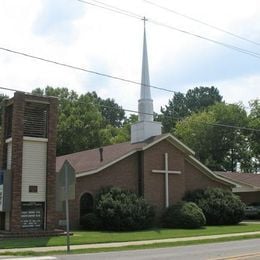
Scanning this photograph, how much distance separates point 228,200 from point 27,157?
16.5m

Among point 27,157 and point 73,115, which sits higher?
point 73,115

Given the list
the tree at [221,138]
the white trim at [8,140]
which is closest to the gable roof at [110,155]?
the white trim at [8,140]

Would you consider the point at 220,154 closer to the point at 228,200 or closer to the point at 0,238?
the point at 228,200

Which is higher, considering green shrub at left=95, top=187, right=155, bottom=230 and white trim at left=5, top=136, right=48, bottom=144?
white trim at left=5, top=136, right=48, bottom=144

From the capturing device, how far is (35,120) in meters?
28.7

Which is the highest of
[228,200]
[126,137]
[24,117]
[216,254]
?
[126,137]

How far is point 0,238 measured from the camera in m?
25.2

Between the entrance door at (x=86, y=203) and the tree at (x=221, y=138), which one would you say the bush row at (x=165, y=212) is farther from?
the tree at (x=221, y=138)

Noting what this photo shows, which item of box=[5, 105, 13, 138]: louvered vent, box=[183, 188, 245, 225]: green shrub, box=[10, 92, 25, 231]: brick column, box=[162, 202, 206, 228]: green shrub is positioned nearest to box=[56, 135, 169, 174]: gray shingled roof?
box=[162, 202, 206, 228]: green shrub

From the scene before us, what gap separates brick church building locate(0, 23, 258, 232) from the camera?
89.8 feet

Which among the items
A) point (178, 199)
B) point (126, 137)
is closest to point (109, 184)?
point (178, 199)

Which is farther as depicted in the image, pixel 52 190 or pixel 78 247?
pixel 52 190

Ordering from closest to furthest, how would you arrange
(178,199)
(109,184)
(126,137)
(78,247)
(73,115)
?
(78,247), (109,184), (178,199), (73,115), (126,137)

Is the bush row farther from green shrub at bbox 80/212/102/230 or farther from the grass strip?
the grass strip
